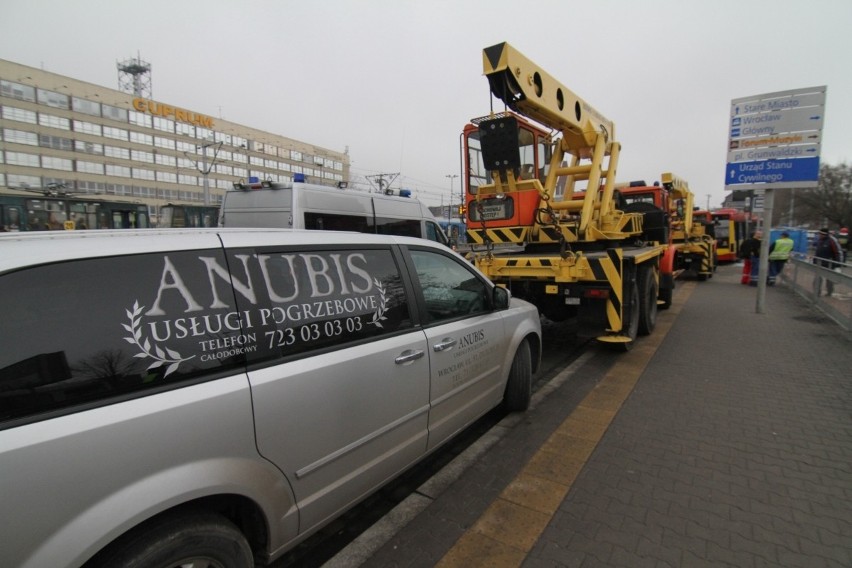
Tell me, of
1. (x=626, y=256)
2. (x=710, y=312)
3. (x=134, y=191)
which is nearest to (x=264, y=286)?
(x=626, y=256)

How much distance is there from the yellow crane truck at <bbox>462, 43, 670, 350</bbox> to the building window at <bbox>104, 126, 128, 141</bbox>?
69.5 metres

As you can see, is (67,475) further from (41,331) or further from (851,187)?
(851,187)

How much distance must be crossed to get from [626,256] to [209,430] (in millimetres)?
5597

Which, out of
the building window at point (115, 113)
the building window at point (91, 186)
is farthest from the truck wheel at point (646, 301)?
the building window at point (115, 113)

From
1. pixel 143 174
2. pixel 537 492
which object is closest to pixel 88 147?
pixel 143 174

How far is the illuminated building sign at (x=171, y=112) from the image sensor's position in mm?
60328

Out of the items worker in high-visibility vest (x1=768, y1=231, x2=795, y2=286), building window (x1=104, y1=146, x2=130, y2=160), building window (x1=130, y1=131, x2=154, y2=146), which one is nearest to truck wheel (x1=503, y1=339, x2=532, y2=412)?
worker in high-visibility vest (x1=768, y1=231, x2=795, y2=286)

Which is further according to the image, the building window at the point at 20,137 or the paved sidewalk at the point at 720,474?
the building window at the point at 20,137

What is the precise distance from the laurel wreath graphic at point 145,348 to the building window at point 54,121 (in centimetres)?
7113

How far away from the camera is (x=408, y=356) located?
99.1 inches

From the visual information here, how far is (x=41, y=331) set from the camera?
1346 mm

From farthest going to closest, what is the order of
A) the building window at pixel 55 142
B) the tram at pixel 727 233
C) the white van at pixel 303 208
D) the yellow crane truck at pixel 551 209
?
the building window at pixel 55 142, the tram at pixel 727 233, the white van at pixel 303 208, the yellow crane truck at pixel 551 209

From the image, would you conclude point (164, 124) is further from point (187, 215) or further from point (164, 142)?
point (187, 215)

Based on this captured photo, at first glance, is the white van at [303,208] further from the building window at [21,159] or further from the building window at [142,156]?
the building window at [142,156]
